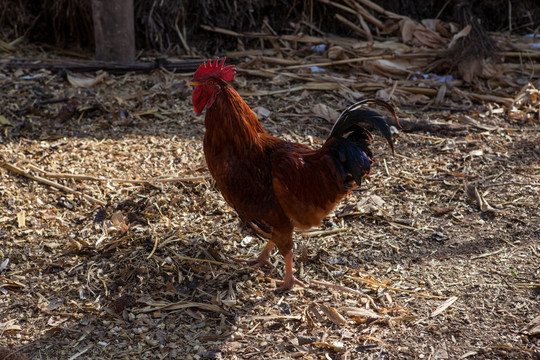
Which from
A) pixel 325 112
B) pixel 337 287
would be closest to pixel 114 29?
pixel 325 112

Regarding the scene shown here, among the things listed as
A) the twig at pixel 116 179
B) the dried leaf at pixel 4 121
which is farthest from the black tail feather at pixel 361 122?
the dried leaf at pixel 4 121

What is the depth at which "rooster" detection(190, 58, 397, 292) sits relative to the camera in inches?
137

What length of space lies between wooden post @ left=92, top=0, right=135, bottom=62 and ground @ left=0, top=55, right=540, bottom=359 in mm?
1044

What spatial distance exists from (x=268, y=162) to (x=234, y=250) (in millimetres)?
1033

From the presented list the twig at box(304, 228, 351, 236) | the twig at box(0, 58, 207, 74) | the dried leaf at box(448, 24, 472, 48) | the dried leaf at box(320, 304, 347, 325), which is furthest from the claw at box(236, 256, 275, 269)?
the dried leaf at box(448, 24, 472, 48)

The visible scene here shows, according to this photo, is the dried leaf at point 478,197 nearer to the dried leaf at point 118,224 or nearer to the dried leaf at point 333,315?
the dried leaf at point 333,315

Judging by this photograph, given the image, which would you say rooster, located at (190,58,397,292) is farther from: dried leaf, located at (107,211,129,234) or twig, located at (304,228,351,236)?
dried leaf, located at (107,211,129,234)

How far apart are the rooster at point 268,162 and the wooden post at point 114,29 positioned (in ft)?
12.3

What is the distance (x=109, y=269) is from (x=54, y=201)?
1.11m

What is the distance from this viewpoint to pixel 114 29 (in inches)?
266

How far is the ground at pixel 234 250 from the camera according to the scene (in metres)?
3.35

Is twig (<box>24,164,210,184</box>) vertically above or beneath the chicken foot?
above

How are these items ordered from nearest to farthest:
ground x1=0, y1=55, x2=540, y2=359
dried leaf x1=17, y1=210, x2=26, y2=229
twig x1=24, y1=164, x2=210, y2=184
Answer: ground x1=0, y1=55, x2=540, y2=359, dried leaf x1=17, y1=210, x2=26, y2=229, twig x1=24, y1=164, x2=210, y2=184

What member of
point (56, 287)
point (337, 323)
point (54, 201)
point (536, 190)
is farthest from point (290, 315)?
point (536, 190)
